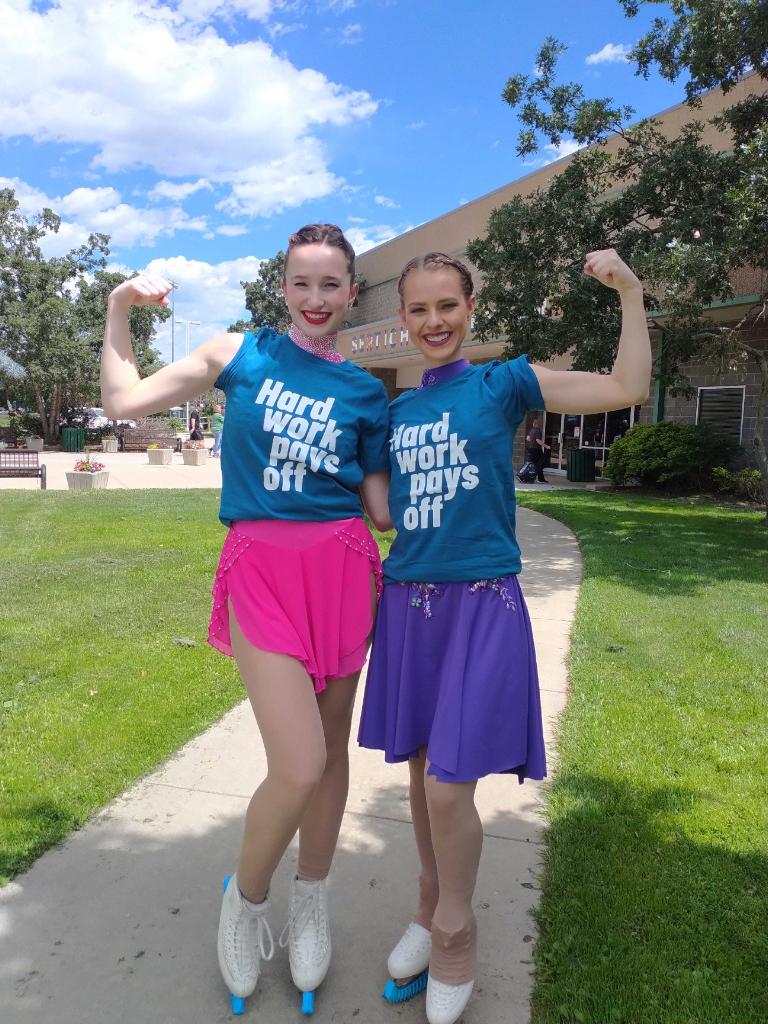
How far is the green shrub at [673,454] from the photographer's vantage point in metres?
15.6

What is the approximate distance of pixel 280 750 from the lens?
200 centimetres

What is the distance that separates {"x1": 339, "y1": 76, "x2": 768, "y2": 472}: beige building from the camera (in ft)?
49.7

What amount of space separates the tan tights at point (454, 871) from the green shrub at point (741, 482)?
14119 mm

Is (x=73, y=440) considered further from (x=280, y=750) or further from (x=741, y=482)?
(x=280, y=750)

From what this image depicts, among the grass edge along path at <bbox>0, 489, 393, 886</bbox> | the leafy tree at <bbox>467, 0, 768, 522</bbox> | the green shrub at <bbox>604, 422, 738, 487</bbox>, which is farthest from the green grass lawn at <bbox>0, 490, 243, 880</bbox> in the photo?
the green shrub at <bbox>604, 422, 738, 487</bbox>

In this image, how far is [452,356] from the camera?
2.19 metres

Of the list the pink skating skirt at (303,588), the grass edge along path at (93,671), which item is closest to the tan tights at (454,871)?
the pink skating skirt at (303,588)

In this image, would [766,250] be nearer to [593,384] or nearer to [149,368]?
[593,384]

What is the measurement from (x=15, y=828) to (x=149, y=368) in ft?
123

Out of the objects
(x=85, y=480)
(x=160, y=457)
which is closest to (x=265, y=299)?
(x=160, y=457)

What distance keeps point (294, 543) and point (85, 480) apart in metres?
14.3

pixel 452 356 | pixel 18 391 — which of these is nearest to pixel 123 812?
pixel 452 356

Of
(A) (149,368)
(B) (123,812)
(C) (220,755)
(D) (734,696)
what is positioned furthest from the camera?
(A) (149,368)

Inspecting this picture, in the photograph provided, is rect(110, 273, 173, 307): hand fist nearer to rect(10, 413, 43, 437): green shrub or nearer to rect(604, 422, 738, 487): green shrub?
rect(604, 422, 738, 487): green shrub
